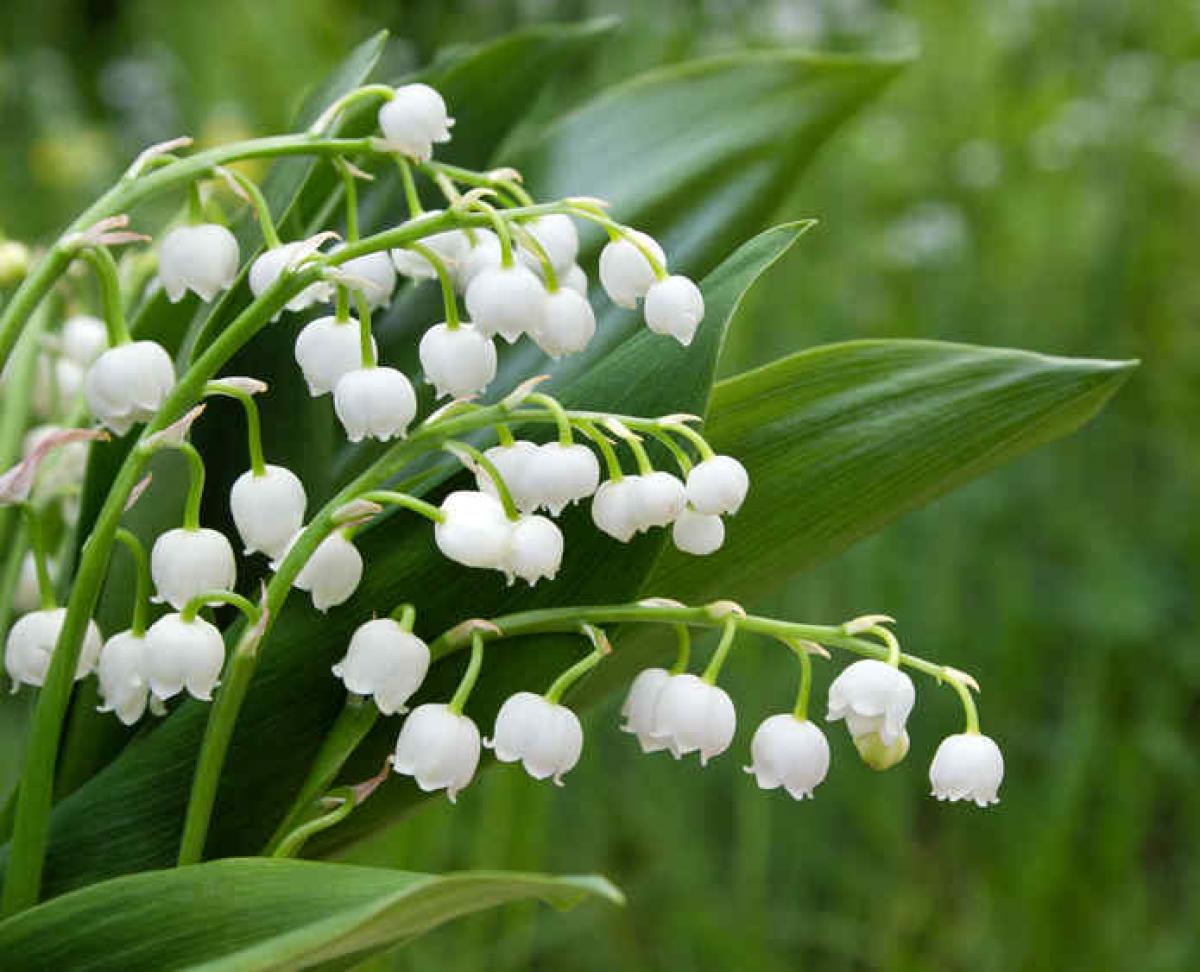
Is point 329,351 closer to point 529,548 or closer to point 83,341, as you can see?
point 529,548

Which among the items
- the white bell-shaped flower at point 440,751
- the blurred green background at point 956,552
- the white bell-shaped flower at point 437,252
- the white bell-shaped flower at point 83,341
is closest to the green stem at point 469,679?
the white bell-shaped flower at point 440,751

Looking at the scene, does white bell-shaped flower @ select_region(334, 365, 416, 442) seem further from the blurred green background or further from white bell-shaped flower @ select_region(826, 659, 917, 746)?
the blurred green background

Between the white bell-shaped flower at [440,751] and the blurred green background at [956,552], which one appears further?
the blurred green background at [956,552]

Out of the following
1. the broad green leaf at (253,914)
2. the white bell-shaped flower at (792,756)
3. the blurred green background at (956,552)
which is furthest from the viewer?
the blurred green background at (956,552)

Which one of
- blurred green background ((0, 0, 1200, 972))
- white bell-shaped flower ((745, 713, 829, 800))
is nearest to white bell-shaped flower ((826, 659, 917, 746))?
white bell-shaped flower ((745, 713, 829, 800))

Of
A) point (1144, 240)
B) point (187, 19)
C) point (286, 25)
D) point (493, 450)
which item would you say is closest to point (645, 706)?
point (493, 450)

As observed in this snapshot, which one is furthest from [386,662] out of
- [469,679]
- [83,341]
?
[83,341]

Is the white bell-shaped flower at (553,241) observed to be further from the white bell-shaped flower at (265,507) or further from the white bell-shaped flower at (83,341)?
the white bell-shaped flower at (83,341)
